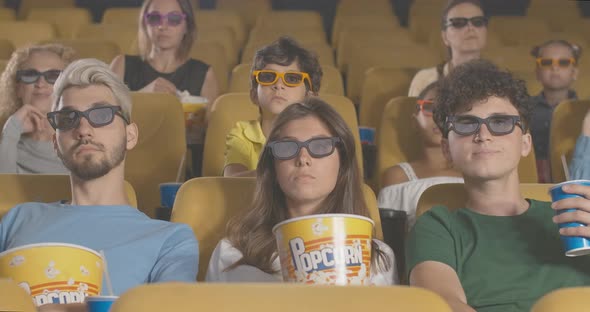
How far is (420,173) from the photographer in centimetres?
313

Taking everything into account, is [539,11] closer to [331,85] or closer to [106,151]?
[331,85]

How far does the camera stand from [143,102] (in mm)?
3385

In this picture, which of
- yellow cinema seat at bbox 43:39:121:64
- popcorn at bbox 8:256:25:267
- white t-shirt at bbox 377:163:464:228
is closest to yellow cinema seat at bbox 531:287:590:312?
popcorn at bbox 8:256:25:267

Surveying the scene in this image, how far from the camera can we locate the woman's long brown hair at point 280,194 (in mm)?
2176

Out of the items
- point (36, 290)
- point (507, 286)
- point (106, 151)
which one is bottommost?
point (507, 286)

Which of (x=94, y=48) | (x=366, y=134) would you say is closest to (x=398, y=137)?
(x=366, y=134)

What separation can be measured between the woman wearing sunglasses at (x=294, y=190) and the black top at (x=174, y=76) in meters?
1.80

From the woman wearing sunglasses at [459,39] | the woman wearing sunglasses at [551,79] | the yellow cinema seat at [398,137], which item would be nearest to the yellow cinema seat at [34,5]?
the woman wearing sunglasses at [459,39]

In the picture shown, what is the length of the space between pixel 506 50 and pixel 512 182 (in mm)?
3230

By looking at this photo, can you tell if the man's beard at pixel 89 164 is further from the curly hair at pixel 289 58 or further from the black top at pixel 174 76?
the black top at pixel 174 76

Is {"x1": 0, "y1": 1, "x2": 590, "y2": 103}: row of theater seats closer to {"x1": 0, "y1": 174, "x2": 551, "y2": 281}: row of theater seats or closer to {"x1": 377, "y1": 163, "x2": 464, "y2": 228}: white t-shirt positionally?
{"x1": 377, "y1": 163, "x2": 464, "y2": 228}: white t-shirt

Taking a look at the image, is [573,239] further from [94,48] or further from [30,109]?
[94,48]

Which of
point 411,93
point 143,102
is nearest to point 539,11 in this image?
point 411,93

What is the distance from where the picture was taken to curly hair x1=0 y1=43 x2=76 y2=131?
325 cm
